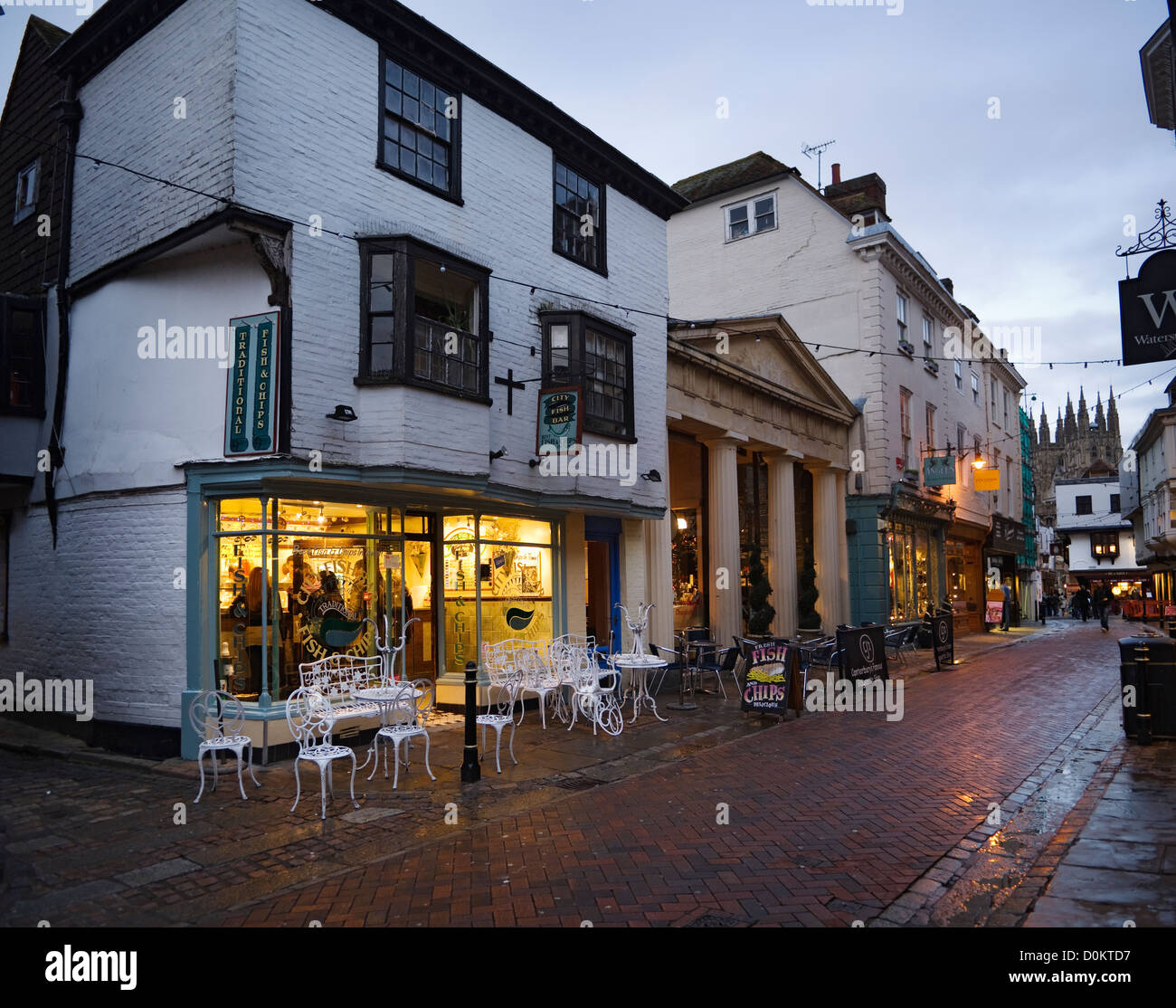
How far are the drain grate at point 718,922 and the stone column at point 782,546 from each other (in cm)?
1640

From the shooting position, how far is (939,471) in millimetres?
25438

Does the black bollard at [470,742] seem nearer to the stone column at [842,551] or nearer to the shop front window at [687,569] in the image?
the shop front window at [687,569]

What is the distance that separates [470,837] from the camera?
643 cm

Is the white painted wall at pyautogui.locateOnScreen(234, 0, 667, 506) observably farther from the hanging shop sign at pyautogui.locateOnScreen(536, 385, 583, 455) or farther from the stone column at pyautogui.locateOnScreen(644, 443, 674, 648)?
the stone column at pyautogui.locateOnScreen(644, 443, 674, 648)

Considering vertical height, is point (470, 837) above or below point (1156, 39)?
below

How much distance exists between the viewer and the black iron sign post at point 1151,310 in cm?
812

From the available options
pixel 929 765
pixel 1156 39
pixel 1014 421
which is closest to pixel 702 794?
pixel 929 765

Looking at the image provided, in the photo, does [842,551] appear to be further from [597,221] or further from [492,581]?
[492,581]

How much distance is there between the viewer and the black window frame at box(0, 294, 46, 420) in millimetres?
11664

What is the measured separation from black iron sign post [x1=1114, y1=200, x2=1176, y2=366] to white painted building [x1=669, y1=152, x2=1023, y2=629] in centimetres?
1325

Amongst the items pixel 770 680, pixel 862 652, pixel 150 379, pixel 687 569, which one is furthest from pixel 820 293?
pixel 150 379

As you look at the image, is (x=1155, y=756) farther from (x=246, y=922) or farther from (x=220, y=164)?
(x=220, y=164)

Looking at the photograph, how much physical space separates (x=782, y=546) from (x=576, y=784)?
1367cm

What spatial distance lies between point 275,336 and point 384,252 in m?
1.90
